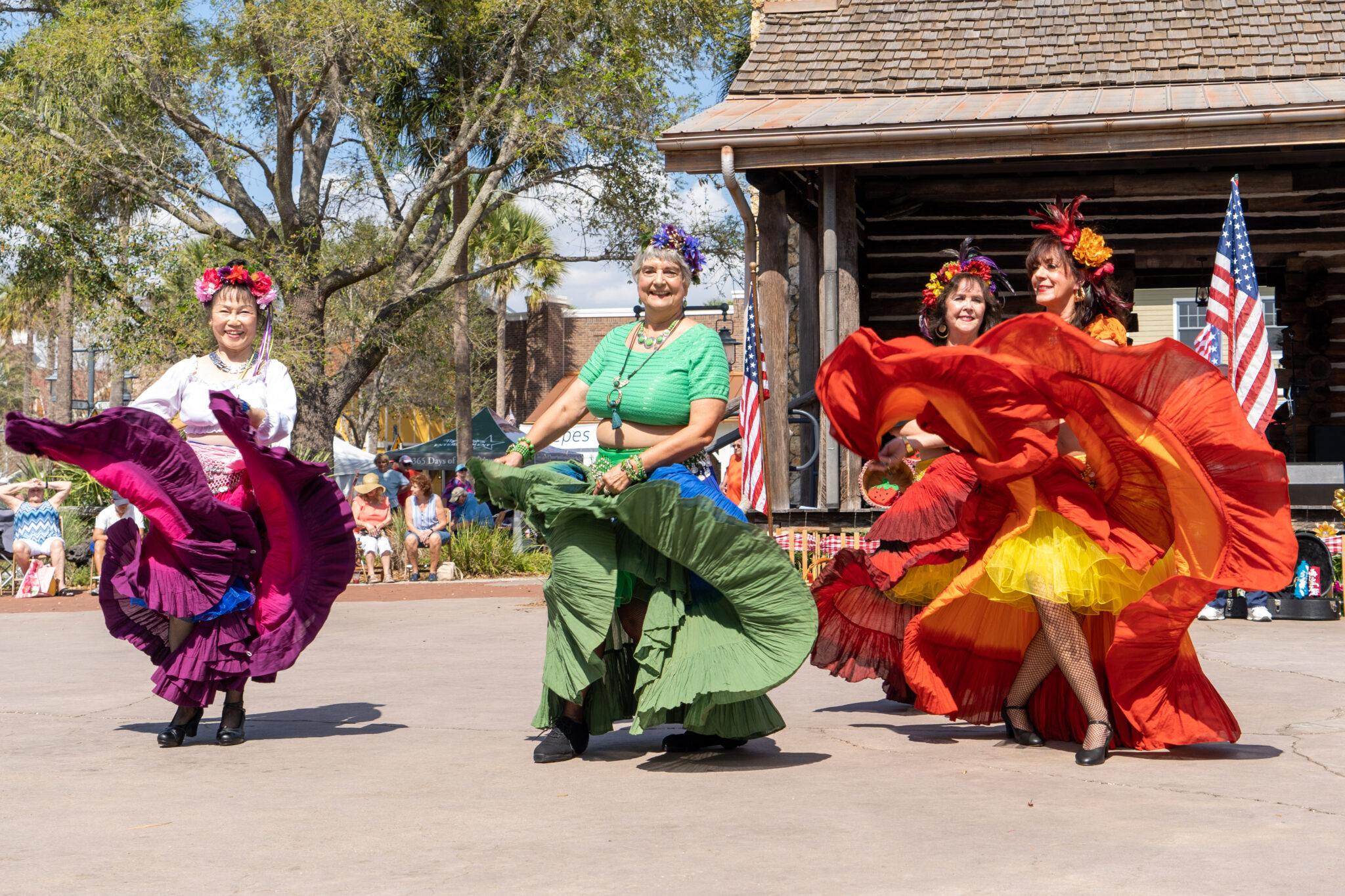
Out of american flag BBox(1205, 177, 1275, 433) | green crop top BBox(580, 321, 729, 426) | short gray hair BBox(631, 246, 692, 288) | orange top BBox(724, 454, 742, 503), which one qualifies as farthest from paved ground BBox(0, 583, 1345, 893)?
orange top BBox(724, 454, 742, 503)

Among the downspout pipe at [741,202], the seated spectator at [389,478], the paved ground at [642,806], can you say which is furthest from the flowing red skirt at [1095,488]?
the seated spectator at [389,478]

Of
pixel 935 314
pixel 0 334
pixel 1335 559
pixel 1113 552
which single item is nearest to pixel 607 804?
pixel 1113 552

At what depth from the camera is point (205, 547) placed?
202 inches

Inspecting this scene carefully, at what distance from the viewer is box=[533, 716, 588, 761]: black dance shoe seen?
461 cm

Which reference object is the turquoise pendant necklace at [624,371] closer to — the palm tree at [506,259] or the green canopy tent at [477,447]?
the green canopy tent at [477,447]

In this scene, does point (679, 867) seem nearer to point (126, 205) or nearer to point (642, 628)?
point (642, 628)

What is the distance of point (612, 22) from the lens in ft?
65.4

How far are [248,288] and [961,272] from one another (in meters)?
2.92

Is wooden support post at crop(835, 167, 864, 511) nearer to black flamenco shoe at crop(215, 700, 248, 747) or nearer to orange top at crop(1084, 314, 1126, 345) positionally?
orange top at crop(1084, 314, 1126, 345)

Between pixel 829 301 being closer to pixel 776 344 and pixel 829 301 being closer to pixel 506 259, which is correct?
pixel 776 344

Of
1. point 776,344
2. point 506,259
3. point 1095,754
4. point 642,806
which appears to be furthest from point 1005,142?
point 506,259

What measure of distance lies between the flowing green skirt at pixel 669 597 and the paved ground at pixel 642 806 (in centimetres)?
25

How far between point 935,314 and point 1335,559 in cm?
662

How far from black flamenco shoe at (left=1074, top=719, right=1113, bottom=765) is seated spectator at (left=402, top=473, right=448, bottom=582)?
12.2 m
